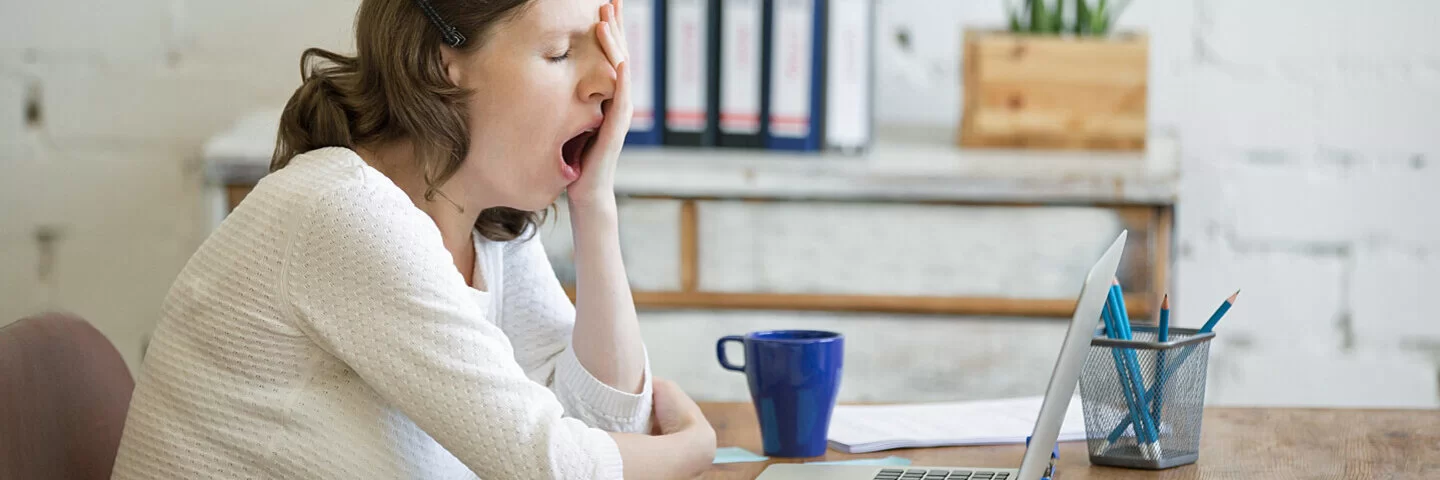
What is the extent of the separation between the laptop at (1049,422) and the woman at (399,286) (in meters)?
0.09

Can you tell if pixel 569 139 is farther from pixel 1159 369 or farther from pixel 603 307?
pixel 1159 369

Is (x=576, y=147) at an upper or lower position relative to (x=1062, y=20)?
lower

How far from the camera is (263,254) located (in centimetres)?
83

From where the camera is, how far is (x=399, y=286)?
80 centimetres

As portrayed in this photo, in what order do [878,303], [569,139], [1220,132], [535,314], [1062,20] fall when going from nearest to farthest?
[569,139] → [535,314] → [878,303] → [1062,20] → [1220,132]

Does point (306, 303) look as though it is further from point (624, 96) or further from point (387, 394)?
point (624, 96)

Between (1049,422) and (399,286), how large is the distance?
0.37m

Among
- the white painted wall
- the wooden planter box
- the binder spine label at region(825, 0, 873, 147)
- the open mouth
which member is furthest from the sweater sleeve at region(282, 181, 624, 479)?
the white painted wall

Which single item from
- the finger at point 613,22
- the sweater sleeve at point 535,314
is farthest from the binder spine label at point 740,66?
the finger at point 613,22

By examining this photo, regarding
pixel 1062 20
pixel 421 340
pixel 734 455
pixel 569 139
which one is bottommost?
pixel 734 455

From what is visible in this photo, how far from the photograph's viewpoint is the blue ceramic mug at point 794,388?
95cm

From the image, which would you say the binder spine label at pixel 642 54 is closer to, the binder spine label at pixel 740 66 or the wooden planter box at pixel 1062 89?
the binder spine label at pixel 740 66

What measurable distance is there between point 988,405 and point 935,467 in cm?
21

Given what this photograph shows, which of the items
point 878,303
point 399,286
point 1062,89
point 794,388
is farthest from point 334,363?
point 1062,89
